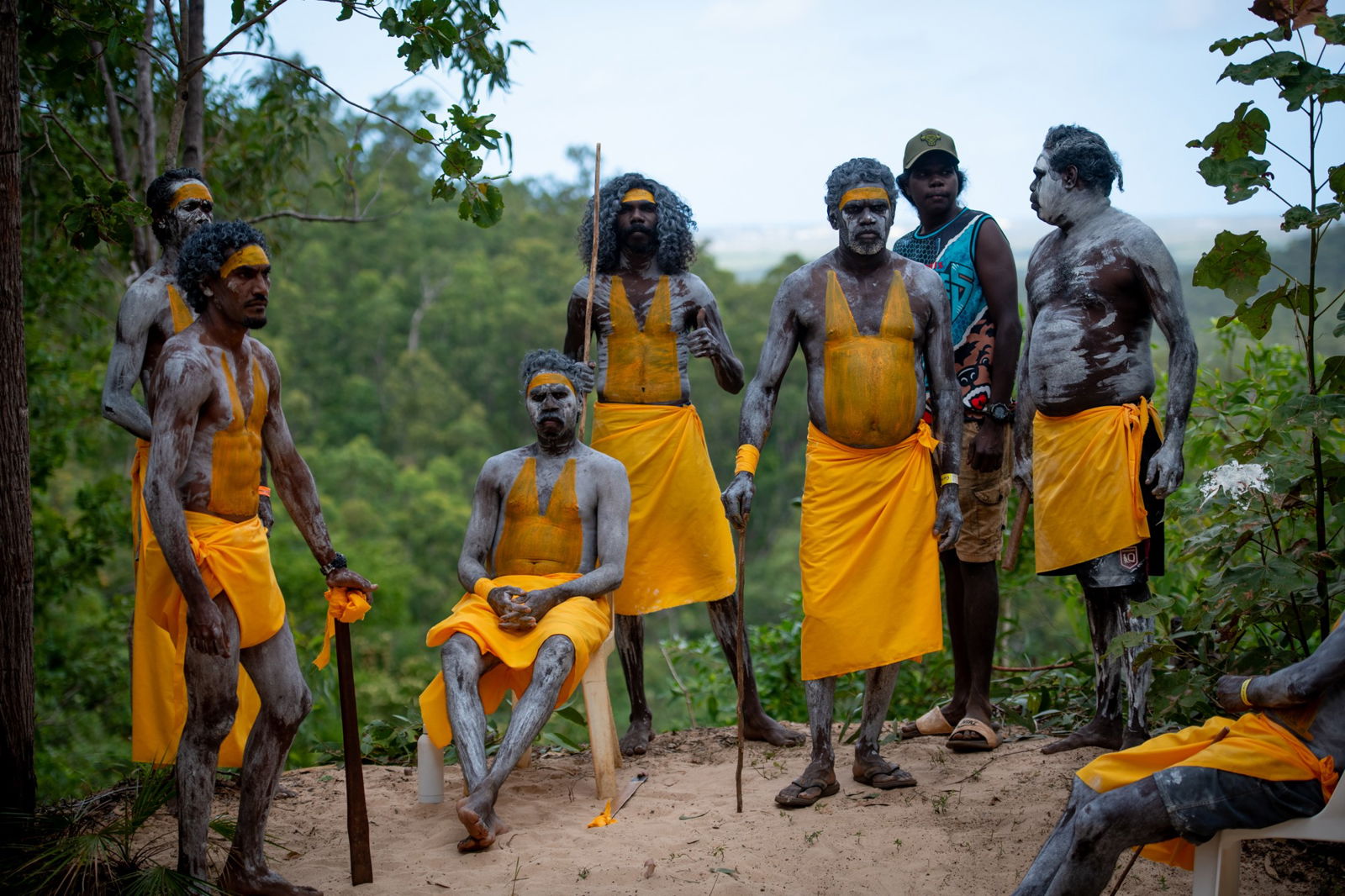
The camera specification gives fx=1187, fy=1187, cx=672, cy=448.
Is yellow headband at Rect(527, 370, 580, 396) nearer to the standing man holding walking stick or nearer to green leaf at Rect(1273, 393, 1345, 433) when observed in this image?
the standing man holding walking stick

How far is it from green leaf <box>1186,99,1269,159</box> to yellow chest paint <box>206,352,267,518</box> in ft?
10.8

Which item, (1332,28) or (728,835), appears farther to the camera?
(728,835)

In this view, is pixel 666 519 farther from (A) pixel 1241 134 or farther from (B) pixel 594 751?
(A) pixel 1241 134

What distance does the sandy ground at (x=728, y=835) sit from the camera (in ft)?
13.0

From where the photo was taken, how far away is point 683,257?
5719 mm

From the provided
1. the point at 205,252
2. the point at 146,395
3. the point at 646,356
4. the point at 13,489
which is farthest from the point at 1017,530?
the point at 13,489

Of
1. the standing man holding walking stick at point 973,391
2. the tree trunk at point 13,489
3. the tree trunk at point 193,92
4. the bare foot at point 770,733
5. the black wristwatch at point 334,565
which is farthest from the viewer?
the tree trunk at point 193,92

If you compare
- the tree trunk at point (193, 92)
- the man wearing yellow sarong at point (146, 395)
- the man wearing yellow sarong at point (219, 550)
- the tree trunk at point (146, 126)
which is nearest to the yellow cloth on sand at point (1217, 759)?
the man wearing yellow sarong at point (219, 550)

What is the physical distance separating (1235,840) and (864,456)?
2037mm

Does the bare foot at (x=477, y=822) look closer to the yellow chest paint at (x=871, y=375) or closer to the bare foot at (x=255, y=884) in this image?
the bare foot at (x=255, y=884)

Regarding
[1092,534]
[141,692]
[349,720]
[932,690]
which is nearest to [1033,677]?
[932,690]

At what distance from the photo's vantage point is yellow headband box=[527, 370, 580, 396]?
5160 millimetres

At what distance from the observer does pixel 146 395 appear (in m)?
4.36

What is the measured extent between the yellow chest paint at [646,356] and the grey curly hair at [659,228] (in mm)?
219
